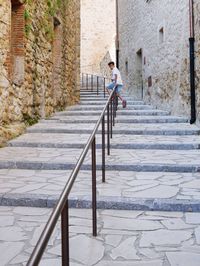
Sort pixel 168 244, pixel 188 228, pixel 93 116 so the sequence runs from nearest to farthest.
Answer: pixel 168 244 < pixel 188 228 < pixel 93 116

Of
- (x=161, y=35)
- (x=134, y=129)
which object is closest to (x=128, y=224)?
(x=134, y=129)

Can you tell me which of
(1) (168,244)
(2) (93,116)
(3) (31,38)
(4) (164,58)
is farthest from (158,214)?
(4) (164,58)

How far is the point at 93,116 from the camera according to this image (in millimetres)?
8562

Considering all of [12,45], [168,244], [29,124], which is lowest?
[168,244]

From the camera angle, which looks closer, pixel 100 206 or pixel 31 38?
pixel 100 206

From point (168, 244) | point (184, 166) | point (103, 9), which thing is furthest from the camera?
point (103, 9)

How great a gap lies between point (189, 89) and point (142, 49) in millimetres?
4816

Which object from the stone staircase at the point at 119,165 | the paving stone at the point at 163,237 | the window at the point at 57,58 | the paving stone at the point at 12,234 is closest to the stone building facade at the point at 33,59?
the window at the point at 57,58

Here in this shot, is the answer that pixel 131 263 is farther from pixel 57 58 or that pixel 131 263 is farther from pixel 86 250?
pixel 57 58

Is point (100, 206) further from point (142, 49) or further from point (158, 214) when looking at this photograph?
point (142, 49)

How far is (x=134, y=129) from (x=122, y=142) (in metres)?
0.99

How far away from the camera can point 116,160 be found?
482 cm

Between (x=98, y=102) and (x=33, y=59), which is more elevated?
(x=33, y=59)

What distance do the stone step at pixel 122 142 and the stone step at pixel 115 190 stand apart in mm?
1308
